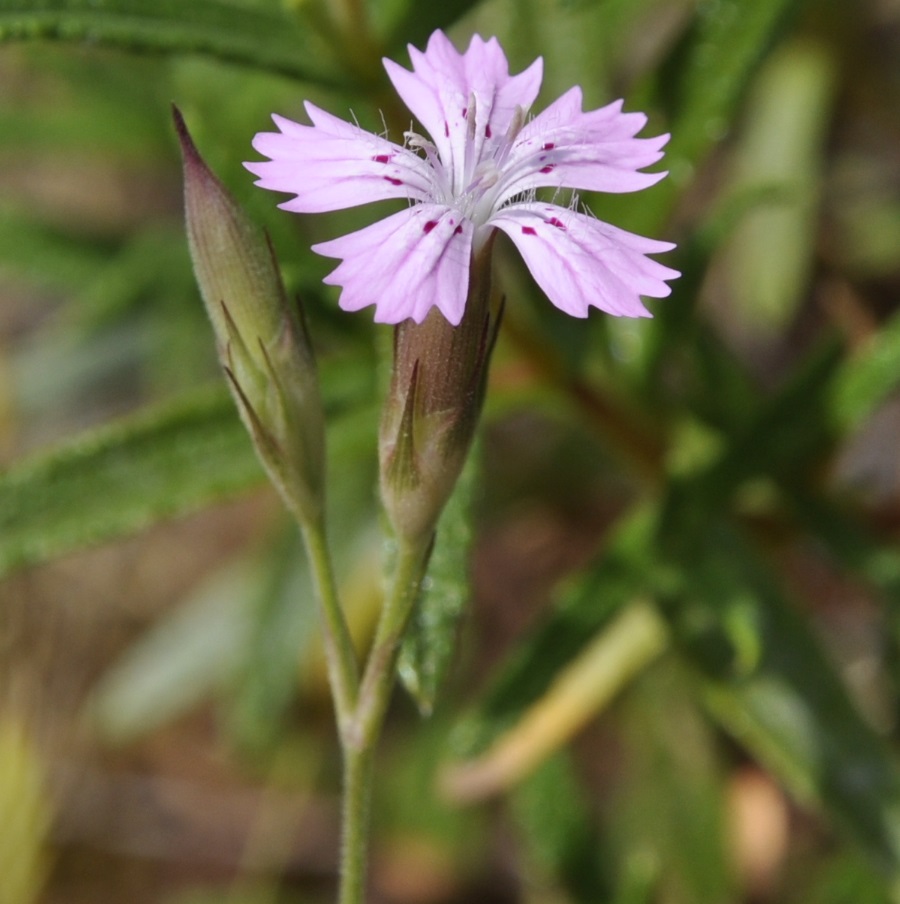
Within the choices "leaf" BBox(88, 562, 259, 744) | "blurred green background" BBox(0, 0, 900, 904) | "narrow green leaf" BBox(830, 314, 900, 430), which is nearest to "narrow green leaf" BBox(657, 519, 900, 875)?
"blurred green background" BBox(0, 0, 900, 904)

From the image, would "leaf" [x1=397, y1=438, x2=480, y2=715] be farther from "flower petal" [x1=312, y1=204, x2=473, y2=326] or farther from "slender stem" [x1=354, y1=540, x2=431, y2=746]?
"flower petal" [x1=312, y1=204, x2=473, y2=326]

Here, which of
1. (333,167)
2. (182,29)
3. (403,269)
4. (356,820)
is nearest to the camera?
(403,269)

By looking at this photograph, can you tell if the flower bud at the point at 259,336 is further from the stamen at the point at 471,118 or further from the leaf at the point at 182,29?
the leaf at the point at 182,29

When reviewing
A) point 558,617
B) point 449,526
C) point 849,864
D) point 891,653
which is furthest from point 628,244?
point 849,864

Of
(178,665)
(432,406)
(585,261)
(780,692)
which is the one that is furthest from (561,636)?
(178,665)

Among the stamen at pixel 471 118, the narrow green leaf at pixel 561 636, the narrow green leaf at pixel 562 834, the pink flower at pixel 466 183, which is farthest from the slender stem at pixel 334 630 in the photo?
the narrow green leaf at pixel 562 834

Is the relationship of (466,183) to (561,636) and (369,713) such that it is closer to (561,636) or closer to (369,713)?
(369,713)
